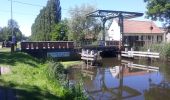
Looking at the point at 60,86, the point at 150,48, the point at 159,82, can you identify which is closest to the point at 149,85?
the point at 159,82

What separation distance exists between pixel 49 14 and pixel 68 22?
681 inches

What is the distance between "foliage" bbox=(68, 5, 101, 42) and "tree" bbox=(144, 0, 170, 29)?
56.0 ft

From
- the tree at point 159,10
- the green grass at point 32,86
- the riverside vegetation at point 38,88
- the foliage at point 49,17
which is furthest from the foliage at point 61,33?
the riverside vegetation at point 38,88

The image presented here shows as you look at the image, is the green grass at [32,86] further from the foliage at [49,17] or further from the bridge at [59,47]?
the foliage at [49,17]

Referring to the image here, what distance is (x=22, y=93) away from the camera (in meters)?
10.2

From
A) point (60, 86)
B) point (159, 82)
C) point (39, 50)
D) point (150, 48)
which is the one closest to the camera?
point (60, 86)

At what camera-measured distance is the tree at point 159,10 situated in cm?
3865

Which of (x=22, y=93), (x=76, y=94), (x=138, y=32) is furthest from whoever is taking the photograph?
(x=138, y=32)

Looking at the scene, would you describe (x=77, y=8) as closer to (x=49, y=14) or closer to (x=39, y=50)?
(x=49, y=14)

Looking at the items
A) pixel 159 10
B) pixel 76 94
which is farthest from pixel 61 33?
pixel 76 94

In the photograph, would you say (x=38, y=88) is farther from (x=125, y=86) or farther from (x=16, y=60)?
(x=16, y=60)

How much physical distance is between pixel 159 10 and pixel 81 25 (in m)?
20.6

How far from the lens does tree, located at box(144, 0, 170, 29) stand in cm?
3865

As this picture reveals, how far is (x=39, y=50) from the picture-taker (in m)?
32.0
